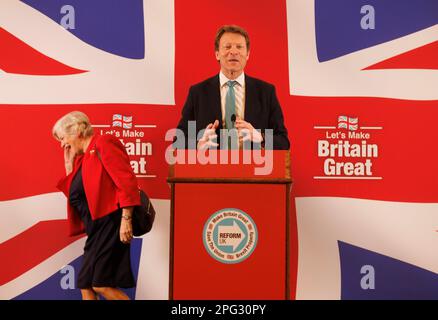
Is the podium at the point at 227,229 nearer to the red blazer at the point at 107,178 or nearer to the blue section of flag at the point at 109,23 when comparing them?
the red blazer at the point at 107,178

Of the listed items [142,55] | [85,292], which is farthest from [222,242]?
[142,55]

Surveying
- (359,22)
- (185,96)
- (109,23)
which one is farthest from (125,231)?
(359,22)

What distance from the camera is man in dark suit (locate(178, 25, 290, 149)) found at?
3.68 m

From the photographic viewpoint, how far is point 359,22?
407cm

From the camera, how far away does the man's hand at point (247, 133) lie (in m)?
3.39

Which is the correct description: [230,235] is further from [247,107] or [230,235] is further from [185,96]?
[185,96]

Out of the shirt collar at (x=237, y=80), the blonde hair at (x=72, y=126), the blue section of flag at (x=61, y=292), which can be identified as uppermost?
the shirt collar at (x=237, y=80)

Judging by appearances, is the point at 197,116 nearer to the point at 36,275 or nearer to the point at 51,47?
the point at 51,47

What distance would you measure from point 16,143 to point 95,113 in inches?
21.9

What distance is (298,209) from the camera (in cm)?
405

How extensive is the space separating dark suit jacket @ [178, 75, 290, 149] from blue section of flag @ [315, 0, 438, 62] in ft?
1.92

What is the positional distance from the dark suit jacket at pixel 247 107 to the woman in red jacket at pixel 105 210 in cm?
56

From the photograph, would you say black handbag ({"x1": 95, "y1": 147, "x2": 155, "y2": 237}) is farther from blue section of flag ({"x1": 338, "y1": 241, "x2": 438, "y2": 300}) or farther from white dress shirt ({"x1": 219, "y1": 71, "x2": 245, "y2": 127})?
blue section of flag ({"x1": 338, "y1": 241, "x2": 438, "y2": 300})

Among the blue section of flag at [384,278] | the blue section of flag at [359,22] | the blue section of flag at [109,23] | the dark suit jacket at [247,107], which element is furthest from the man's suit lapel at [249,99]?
the blue section of flag at [384,278]
